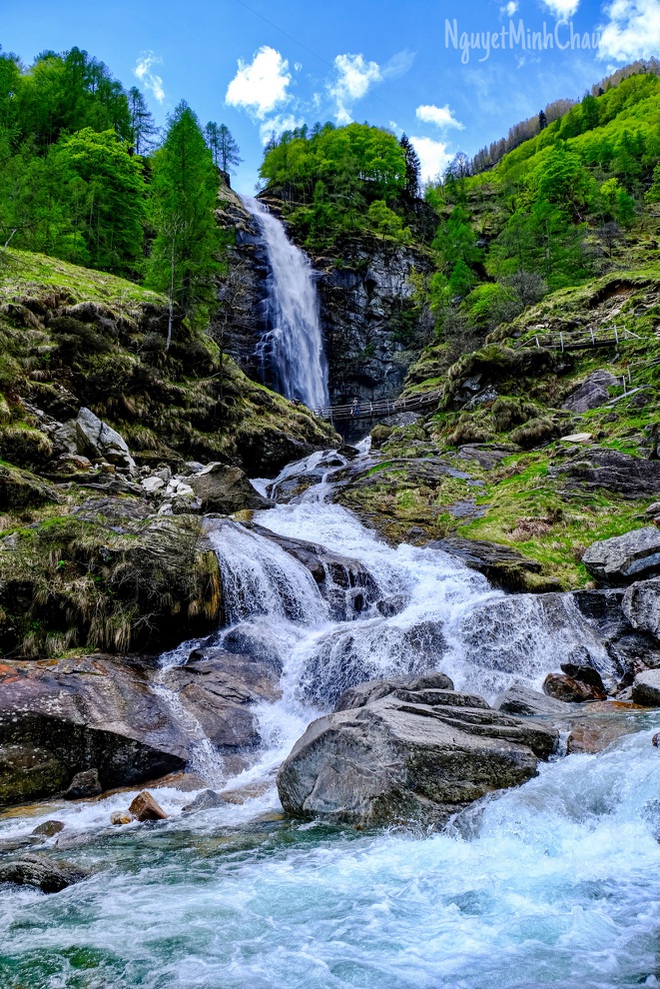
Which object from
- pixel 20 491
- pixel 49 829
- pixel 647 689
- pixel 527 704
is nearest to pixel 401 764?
pixel 527 704

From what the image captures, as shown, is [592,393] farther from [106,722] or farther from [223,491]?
[106,722]

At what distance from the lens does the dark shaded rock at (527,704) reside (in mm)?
9258

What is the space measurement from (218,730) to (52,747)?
102 inches

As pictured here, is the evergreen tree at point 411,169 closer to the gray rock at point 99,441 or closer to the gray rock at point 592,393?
the gray rock at point 592,393

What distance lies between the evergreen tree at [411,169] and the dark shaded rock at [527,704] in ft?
231

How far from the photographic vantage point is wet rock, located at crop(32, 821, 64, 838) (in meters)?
6.38

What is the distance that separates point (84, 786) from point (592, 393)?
2685 cm

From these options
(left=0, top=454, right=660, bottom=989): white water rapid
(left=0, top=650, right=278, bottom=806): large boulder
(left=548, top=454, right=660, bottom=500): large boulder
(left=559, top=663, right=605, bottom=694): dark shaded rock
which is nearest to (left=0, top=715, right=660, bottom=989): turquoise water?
(left=0, top=454, right=660, bottom=989): white water rapid

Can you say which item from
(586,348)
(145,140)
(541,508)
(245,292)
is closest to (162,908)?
(541,508)

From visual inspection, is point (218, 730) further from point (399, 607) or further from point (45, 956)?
point (399, 607)

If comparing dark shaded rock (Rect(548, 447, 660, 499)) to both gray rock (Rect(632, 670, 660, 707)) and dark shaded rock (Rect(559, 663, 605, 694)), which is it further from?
gray rock (Rect(632, 670, 660, 707))

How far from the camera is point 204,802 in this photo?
24.2ft

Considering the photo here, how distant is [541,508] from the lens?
1814 cm

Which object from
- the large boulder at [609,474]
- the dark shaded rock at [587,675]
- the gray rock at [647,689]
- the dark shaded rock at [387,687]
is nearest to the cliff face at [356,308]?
the large boulder at [609,474]
